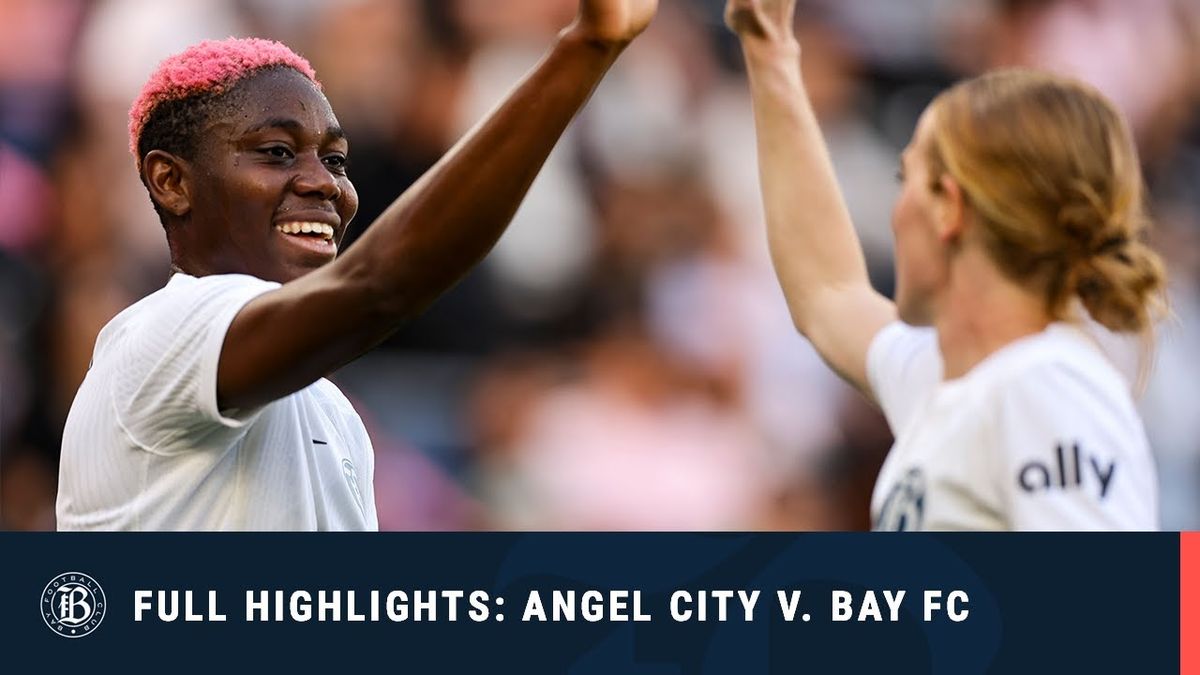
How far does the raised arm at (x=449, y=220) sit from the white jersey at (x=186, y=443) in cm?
20

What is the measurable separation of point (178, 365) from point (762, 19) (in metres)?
1.32

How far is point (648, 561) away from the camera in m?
3.33

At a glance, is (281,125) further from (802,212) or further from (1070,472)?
(1070,472)

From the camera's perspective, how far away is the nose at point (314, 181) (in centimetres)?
361

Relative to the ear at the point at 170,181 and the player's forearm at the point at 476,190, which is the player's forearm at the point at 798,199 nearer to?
the player's forearm at the point at 476,190

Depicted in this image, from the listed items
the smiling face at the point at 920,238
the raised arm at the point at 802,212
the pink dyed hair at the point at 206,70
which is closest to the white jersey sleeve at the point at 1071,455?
the smiling face at the point at 920,238

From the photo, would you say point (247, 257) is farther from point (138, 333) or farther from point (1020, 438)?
point (1020, 438)

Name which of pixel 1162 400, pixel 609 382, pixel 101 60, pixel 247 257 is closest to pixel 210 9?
pixel 101 60

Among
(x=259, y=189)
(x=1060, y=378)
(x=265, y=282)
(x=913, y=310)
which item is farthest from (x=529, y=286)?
(x=1060, y=378)

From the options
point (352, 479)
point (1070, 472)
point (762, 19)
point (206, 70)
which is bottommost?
point (1070, 472)

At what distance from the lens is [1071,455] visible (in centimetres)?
268

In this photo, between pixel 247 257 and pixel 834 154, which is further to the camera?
pixel 834 154

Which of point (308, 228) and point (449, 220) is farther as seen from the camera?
Result: point (308, 228)

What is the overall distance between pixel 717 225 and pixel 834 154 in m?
0.84
